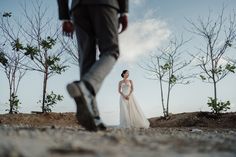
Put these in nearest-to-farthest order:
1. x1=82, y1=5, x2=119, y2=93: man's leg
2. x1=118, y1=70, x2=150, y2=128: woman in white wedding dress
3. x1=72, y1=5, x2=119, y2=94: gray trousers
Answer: x1=72, y1=5, x2=119, y2=94: gray trousers < x1=82, y1=5, x2=119, y2=93: man's leg < x1=118, y1=70, x2=150, y2=128: woman in white wedding dress

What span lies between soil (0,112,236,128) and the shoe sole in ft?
35.7

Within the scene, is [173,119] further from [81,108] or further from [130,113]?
[81,108]

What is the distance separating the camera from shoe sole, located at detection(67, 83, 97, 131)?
10.6 ft

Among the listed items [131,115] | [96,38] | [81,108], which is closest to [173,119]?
[131,115]

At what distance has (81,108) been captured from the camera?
3.40m

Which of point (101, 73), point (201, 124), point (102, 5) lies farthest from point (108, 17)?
point (201, 124)

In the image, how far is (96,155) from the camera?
1662 millimetres

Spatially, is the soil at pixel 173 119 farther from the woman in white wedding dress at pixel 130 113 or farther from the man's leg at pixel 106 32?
the man's leg at pixel 106 32

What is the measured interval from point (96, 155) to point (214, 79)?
15946mm

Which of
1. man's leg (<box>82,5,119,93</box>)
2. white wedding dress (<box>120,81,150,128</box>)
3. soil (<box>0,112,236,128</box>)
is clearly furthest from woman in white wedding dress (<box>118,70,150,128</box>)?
man's leg (<box>82,5,119,93</box>)

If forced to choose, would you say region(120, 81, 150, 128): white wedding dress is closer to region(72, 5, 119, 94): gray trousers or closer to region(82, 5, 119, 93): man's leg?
region(72, 5, 119, 94): gray trousers

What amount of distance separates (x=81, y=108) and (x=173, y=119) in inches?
550

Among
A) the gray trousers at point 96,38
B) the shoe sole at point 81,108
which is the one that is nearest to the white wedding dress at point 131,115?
the gray trousers at point 96,38

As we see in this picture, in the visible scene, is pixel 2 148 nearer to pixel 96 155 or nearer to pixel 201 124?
pixel 96 155
